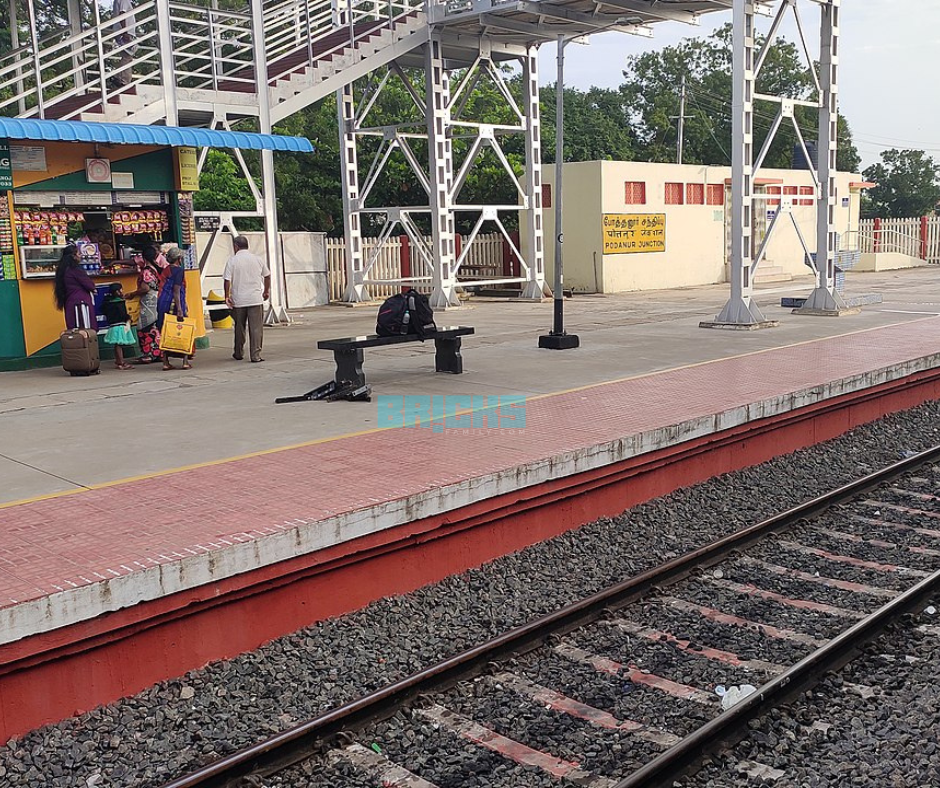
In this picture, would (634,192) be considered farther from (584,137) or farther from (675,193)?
(584,137)

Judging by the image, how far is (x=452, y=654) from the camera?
5.45 meters

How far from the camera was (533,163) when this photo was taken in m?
22.7

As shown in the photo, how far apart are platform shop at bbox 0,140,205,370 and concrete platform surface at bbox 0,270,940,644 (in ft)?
2.37

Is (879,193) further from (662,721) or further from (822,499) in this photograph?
(662,721)

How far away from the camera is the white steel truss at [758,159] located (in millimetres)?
15352

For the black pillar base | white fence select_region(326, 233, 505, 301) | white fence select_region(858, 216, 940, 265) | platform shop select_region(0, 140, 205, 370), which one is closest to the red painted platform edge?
the black pillar base

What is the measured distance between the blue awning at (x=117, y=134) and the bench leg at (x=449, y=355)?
4118 mm

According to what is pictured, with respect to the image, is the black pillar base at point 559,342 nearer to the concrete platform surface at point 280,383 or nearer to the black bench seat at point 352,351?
the concrete platform surface at point 280,383

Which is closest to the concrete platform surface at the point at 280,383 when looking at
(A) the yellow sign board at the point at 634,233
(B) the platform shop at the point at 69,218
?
(B) the platform shop at the point at 69,218

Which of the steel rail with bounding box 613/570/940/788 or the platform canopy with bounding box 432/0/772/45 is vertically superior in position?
the platform canopy with bounding box 432/0/772/45

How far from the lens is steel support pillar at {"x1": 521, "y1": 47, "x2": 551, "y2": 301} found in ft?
73.8

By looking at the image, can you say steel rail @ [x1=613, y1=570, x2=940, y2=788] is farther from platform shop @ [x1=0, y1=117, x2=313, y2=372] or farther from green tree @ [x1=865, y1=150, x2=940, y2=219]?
green tree @ [x1=865, y1=150, x2=940, y2=219]

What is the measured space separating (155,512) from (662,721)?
3144mm

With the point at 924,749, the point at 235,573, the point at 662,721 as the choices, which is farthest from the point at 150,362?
the point at 924,749
